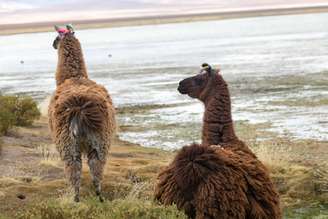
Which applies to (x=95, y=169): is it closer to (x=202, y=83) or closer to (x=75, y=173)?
(x=75, y=173)

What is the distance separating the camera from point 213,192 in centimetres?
559

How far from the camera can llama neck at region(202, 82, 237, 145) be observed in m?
6.70

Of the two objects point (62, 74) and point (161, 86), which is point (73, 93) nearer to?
Result: point (62, 74)

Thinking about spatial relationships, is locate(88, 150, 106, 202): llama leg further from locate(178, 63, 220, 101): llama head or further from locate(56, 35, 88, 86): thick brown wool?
locate(56, 35, 88, 86): thick brown wool

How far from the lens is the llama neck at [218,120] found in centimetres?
670

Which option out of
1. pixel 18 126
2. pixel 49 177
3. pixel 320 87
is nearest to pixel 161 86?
pixel 320 87

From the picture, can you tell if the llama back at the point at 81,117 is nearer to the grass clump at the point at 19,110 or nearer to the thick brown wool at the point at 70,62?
the thick brown wool at the point at 70,62

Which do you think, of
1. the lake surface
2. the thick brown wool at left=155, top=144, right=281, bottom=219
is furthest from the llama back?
the lake surface

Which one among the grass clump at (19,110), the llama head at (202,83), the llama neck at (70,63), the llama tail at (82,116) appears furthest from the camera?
the grass clump at (19,110)

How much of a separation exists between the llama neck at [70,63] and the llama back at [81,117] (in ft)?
3.61

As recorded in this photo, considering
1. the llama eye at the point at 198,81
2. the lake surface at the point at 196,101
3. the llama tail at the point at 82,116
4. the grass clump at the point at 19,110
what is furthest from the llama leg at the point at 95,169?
the lake surface at the point at 196,101

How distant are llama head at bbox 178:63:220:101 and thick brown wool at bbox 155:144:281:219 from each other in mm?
1104

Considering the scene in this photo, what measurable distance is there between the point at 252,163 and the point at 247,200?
0.54 meters

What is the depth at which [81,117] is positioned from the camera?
7.98 meters
